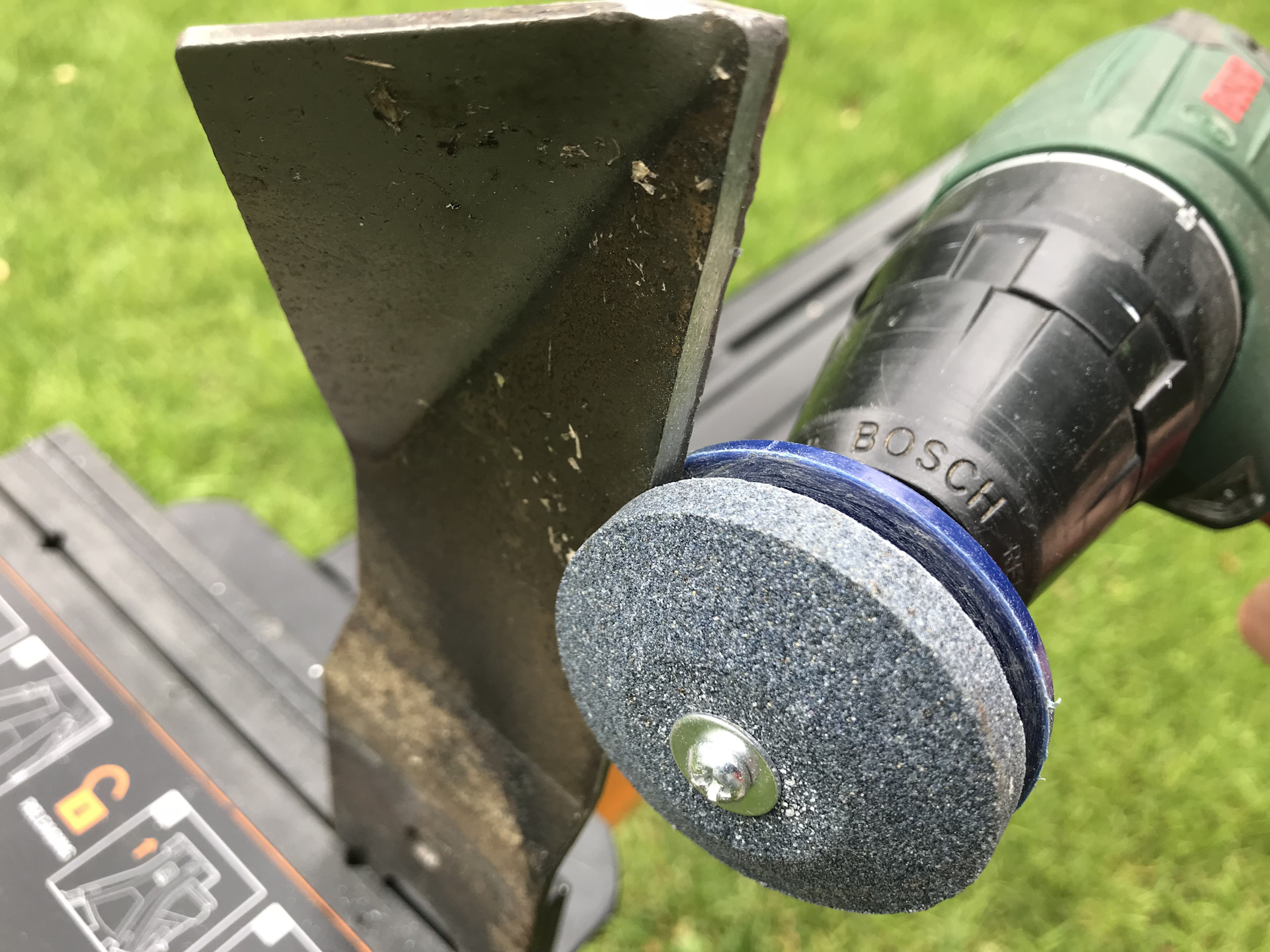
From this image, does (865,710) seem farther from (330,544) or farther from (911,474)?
(330,544)

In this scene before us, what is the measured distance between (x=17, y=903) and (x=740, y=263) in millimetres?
1380

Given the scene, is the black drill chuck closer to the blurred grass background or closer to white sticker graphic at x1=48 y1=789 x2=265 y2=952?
white sticker graphic at x1=48 y1=789 x2=265 y2=952

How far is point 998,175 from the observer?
0.68m

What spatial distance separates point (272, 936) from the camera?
652 mm

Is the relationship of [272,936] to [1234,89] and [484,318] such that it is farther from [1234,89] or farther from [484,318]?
[1234,89]

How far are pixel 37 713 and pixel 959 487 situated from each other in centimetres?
69

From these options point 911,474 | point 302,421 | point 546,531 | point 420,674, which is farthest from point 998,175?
point 302,421

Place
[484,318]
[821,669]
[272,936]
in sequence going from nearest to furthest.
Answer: [821,669] < [484,318] < [272,936]

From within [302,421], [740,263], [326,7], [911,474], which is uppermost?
[326,7]

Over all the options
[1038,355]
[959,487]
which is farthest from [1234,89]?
[959,487]

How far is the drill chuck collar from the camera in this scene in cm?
37

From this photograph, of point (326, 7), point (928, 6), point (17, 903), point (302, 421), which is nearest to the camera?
point (17, 903)

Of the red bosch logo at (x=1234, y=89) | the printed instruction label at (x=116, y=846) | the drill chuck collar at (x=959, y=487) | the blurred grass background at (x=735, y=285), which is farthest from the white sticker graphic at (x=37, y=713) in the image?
the red bosch logo at (x=1234, y=89)

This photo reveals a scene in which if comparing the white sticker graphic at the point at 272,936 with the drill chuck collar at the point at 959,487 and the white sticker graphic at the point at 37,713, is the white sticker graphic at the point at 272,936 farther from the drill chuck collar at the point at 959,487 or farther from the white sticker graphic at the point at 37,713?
the drill chuck collar at the point at 959,487
